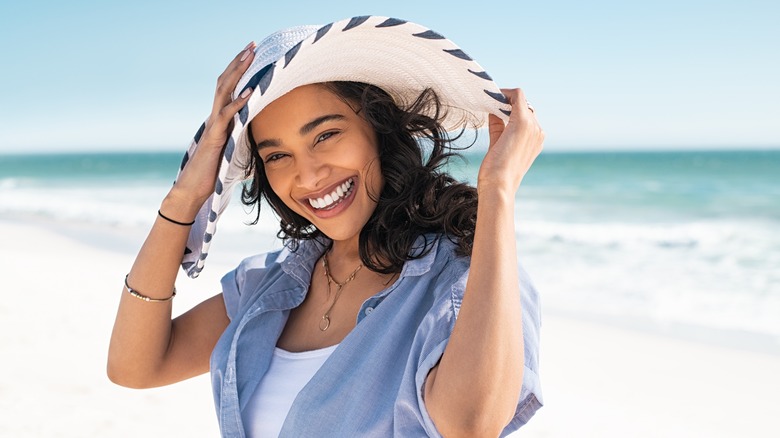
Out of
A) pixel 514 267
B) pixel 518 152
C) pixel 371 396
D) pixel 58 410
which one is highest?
pixel 518 152

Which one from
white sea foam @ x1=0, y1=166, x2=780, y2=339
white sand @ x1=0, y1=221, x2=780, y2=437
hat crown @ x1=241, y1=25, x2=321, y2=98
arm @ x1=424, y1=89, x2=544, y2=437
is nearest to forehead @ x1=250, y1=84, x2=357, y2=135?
hat crown @ x1=241, y1=25, x2=321, y2=98

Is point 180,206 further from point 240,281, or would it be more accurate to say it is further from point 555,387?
point 555,387

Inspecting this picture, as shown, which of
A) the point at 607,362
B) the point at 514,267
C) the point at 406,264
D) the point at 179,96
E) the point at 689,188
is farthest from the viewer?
the point at 179,96

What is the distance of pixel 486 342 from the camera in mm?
1430

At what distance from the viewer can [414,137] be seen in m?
2.14

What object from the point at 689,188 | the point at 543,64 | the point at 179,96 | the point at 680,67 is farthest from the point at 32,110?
the point at 689,188

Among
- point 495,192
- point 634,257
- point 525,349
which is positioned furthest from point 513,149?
point 634,257

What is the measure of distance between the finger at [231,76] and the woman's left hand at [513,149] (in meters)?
0.65

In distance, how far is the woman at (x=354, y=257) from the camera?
1.51 meters

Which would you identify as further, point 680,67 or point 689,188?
point 680,67

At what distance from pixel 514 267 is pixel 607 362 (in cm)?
414

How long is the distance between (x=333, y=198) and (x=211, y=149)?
0.35 m

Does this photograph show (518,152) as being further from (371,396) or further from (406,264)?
(371,396)

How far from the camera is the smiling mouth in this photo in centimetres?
198
